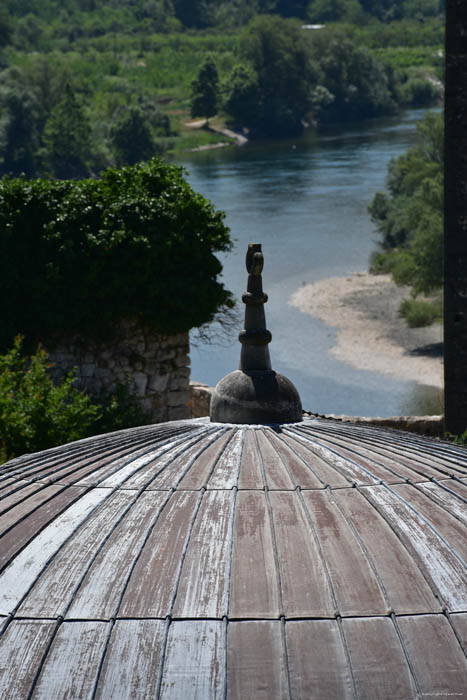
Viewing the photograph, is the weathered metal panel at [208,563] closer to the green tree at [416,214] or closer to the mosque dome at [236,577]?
the mosque dome at [236,577]

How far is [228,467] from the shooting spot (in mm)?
5441

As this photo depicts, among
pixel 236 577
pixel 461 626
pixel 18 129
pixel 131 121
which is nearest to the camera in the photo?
pixel 461 626

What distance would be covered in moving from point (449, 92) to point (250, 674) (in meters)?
9.87

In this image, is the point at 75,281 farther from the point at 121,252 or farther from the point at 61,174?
the point at 61,174

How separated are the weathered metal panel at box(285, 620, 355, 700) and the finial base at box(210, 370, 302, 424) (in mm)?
2378

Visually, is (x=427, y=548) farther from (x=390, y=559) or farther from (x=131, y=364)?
(x=131, y=364)

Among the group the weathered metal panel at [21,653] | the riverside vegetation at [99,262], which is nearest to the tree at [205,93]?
the riverside vegetation at [99,262]

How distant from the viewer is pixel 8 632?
4.14 metres

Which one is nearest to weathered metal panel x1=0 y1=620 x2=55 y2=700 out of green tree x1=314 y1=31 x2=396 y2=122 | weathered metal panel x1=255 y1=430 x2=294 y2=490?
weathered metal panel x1=255 y1=430 x2=294 y2=490

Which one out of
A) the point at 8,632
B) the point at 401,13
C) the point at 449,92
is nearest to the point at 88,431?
the point at 449,92

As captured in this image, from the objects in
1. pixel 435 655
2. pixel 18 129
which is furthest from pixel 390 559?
pixel 18 129

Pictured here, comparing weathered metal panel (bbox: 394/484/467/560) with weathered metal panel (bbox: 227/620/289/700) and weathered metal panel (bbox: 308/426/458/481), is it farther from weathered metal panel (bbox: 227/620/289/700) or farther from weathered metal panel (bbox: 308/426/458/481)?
weathered metal panel (bbox: 227/620/289/700)

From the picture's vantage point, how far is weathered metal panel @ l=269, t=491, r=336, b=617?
13.8 ft

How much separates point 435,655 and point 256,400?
8.72ft
